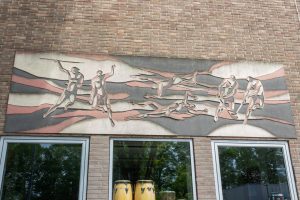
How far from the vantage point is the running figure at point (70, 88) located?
6579mm

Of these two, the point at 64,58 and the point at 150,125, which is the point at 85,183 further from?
the point at 64,58

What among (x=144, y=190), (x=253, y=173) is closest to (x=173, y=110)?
(x=144, y=190)

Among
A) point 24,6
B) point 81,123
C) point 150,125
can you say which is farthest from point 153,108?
point 24,6

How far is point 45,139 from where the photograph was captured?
6.37 m

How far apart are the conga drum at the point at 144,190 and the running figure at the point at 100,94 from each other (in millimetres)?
1234

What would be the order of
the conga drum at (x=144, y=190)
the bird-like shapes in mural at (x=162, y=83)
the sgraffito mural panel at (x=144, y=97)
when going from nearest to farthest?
the conga drum at (x=144, y=190) → the sgraffito mural panel at (x=144, y=97) → the bird-like shapes in mural at (x=162, y=83)

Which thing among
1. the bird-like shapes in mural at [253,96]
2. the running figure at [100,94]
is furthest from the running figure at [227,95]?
the running figure at [100,94]

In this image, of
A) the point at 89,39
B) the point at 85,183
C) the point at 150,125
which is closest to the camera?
the point at 85,183

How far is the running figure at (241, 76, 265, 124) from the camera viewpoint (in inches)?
285

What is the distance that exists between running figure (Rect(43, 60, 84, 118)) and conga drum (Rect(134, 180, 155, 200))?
2030 mm

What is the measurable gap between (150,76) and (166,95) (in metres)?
0.53

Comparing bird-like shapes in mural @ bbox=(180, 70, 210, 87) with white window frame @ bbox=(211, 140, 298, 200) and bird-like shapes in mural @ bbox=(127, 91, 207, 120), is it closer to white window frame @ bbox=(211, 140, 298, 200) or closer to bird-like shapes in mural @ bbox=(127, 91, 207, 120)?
bird-like shapes in mural @ bbox=(127, 91, 207, 120)

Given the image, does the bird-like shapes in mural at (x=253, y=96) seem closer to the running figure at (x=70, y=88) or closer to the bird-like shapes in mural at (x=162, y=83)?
the bird-like shapes in mural at (x=162, y=83)

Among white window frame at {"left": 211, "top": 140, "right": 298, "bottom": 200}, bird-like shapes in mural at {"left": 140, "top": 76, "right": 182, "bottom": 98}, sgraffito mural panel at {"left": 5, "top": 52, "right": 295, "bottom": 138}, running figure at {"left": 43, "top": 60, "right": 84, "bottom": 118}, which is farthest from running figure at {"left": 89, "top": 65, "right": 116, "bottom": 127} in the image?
white window frame at {"left": 211, "top": 140, "right": 298, "bottom": 200}
